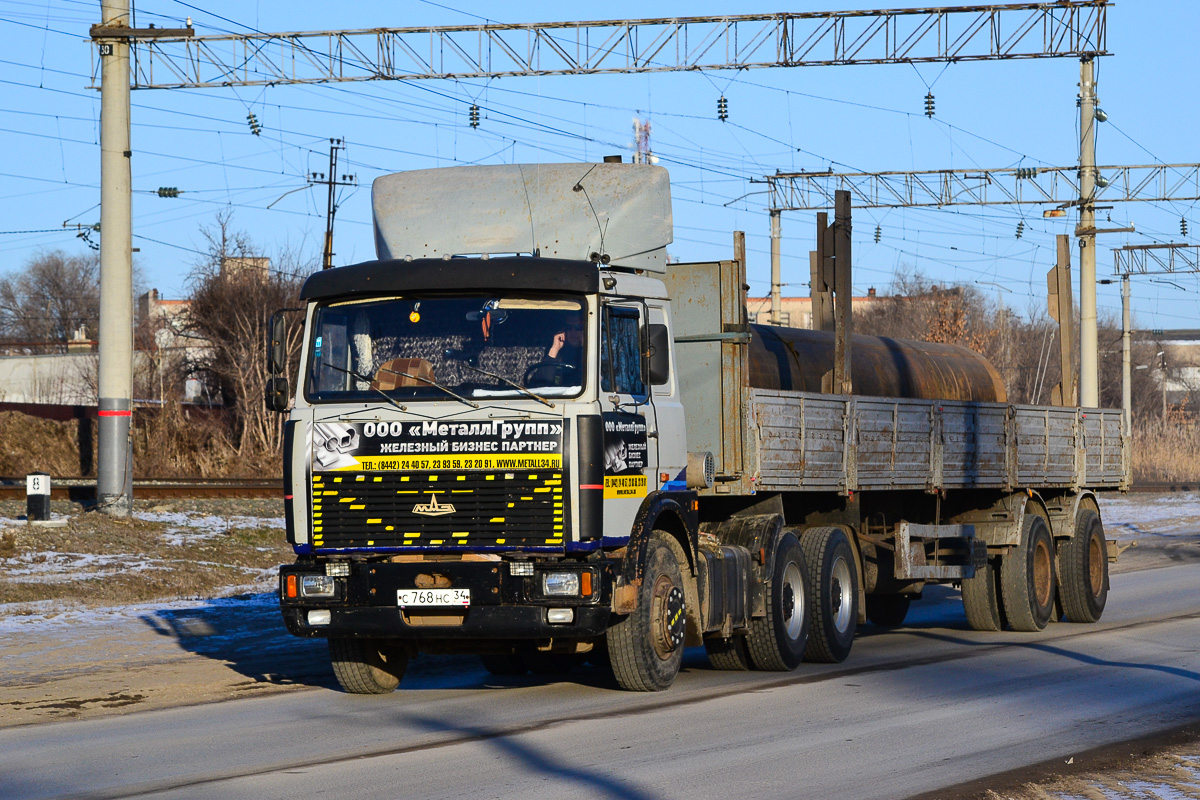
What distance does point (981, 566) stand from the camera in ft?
48.9

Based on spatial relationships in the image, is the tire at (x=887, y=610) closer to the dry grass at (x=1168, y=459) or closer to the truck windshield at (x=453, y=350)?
the truck windshield at (x=453, y=350)

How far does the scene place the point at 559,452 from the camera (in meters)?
9.17

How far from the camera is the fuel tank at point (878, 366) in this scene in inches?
521

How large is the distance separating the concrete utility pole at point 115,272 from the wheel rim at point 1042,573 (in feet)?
43.9

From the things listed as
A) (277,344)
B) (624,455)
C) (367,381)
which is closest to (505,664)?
(624,455)

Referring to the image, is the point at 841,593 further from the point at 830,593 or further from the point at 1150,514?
the point at 1150,514

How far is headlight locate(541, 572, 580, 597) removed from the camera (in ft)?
30.1

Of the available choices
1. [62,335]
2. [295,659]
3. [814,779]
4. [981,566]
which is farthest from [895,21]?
[62,335]

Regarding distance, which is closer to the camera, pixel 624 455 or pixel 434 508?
pixel 434 508

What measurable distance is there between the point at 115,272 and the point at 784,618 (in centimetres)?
1470

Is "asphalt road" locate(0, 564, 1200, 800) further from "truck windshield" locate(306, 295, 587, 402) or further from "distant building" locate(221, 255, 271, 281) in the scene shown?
"distant building" locate(221, 255, 271, 281)

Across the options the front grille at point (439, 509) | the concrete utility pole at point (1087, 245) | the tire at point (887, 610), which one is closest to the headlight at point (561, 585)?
the front grille at point (439, 509)

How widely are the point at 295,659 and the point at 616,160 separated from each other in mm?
5099

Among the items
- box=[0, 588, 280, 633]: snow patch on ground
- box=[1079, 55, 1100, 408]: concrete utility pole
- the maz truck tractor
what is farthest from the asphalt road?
box=[1079, 55, 1100, 408]: concrete utility pole
